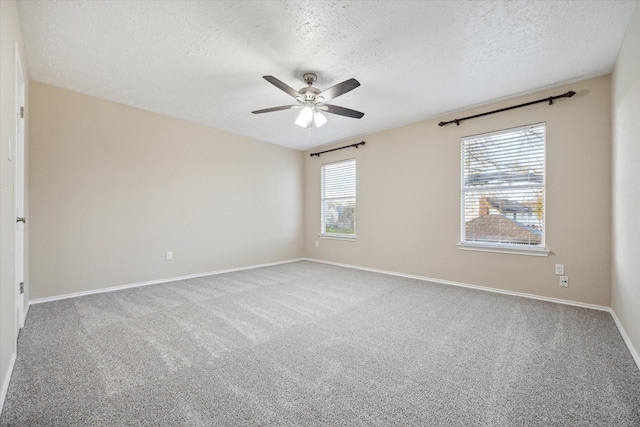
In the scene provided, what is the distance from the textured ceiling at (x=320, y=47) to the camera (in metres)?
2.05

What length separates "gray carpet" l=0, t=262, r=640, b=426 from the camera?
4.68 ft

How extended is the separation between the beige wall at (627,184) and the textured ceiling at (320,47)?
28cm

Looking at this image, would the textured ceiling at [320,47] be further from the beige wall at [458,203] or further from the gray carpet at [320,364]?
the gray carpet at [320,364]

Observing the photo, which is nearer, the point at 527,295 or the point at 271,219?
the point at 527,295

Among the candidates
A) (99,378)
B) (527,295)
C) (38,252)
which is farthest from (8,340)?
(527,295)

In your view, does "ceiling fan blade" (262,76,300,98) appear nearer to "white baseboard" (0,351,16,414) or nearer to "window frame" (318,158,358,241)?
"white baseboard" (0,351,16,414)

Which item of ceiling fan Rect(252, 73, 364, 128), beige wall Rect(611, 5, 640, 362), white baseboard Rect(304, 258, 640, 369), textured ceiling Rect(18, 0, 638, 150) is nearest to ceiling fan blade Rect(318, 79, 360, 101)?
ceiling fan Rect(252, 73, 364, 128)

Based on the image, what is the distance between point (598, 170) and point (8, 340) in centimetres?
527

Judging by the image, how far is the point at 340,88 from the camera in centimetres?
260

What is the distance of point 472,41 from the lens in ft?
7.86

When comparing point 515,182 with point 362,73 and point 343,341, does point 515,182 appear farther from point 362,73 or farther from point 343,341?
point 343,341

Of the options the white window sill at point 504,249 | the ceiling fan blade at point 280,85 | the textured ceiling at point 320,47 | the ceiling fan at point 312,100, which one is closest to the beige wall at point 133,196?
the textured ceiling at point 320,47

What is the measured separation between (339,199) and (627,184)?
13.1 ft

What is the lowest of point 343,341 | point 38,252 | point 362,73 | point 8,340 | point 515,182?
point 343,341
